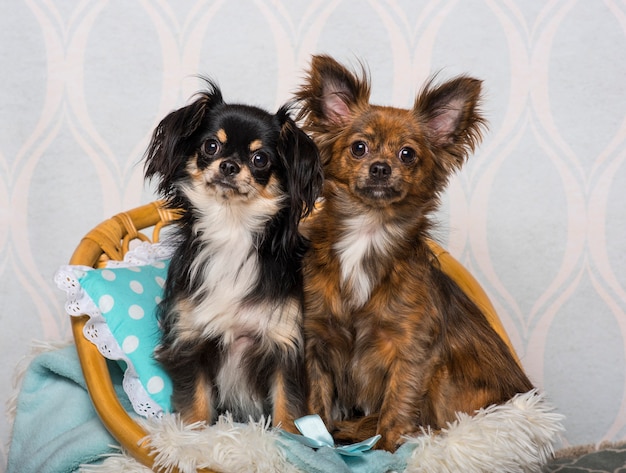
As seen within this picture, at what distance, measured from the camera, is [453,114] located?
239cm

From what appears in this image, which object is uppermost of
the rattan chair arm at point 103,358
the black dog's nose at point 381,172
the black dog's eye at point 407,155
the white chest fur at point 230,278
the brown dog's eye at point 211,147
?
the black dog's eye at point 407,155

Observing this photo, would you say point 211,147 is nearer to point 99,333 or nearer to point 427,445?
point 99,333

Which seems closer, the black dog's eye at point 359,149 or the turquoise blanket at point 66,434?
the turquoise blanket at point 66,434

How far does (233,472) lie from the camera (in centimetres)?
184

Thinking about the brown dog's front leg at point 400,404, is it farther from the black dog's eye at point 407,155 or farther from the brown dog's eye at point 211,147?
the brown dog's eye at point 211,147

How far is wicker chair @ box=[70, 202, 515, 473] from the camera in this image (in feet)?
6.68

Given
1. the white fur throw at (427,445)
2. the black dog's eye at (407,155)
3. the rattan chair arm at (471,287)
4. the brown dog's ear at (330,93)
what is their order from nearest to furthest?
the white fur throw at (427,445) → the black dog's eye at (407,155) → the brown dog's ear at (330,93) → the rattan chair arm at (471,287)

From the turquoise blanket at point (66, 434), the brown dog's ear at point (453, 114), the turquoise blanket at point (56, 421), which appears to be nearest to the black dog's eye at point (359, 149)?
the brown dog's ear at point (453, 114)

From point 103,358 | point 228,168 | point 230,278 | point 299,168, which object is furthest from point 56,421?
point 299,168

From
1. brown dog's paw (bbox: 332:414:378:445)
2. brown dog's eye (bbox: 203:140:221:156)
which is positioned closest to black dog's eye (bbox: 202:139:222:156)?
brown dog's eye (bbox: 203:140:221:156)

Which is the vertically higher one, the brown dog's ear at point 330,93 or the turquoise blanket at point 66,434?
the brown dog's ear at point 330,93

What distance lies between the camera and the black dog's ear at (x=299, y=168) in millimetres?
2131

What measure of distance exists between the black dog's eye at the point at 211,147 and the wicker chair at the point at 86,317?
0.37 m

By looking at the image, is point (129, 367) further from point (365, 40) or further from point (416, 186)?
point (365, 40)
